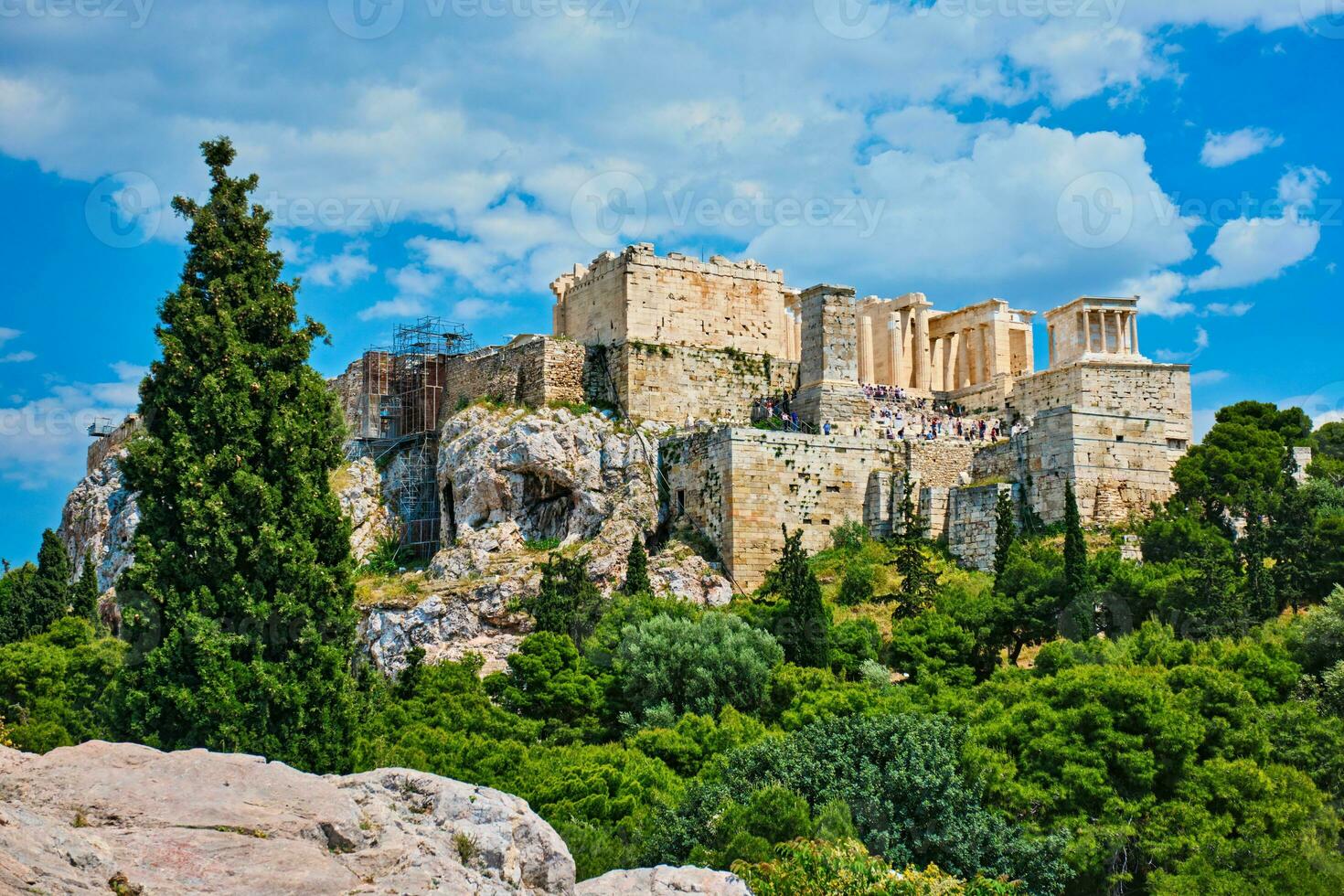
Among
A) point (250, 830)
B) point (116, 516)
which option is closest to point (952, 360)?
point (116, 516)

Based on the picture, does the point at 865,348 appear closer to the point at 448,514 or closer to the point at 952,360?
Result: the point at 952,360

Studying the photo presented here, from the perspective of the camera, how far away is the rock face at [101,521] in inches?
2131

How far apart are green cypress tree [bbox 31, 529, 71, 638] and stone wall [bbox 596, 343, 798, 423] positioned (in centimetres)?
1688

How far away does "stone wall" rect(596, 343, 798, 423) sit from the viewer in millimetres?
45281

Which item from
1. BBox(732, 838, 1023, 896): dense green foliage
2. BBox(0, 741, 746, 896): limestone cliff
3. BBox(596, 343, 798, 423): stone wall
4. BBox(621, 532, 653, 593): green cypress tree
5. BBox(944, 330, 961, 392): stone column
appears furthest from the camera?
BBox(944, 330, 961, 392): stone column

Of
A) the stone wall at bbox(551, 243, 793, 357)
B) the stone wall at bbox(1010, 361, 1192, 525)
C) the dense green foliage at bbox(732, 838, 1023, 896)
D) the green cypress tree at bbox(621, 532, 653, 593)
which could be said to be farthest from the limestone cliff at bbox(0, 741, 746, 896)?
the stone wall at bbox(551, 243, 793, 357)

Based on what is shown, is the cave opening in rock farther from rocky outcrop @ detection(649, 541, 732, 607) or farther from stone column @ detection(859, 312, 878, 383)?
stone column @ detection(859, 312, 878, 383)

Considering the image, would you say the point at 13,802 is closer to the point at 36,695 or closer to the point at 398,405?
the point at 36,695

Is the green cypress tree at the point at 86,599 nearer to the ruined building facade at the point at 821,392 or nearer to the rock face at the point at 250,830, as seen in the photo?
the ruined building facade at the point at 821,392

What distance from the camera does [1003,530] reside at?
38562mm

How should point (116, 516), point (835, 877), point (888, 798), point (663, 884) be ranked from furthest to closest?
point (116, 516), point (888, 798), point (835, 877), point (663, 884)

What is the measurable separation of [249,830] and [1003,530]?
29.8 meters

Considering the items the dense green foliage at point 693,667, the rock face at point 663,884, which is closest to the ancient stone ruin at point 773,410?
the dense green foliage at point 693,667

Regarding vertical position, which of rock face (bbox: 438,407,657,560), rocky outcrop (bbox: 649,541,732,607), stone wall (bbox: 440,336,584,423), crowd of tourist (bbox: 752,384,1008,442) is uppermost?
stone wall (bbox: 440,336,584,423)
